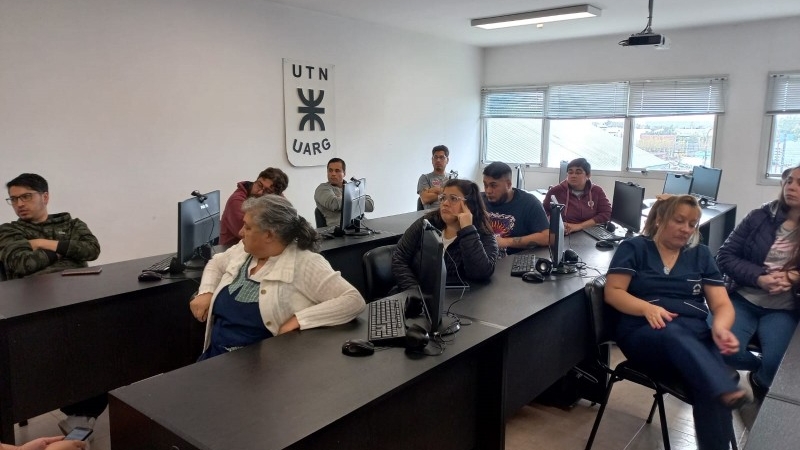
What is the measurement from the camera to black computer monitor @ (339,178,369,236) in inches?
149

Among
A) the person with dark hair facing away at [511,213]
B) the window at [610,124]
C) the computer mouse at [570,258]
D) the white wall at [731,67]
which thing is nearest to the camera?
the computer mouse at [570,258]

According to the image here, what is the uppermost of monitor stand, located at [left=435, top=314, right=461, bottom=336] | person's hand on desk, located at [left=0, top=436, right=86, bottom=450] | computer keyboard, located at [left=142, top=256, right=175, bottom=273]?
monitor stand, located at [left=435, top=314, right=461, bottom=336]

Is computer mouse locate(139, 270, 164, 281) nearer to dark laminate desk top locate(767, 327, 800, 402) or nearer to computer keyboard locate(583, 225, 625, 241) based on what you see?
dark laminate desk top locate(767, 327, 800, 402)

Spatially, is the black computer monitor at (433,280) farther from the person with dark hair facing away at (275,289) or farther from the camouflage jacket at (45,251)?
the camouflage jacket at (45,251)

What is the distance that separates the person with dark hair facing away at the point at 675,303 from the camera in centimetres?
210

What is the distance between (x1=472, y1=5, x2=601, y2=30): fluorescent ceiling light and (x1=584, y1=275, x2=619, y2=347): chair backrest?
364cm

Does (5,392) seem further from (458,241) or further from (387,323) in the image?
(458,241)

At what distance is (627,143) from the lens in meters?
6.95

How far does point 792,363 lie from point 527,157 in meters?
6.35

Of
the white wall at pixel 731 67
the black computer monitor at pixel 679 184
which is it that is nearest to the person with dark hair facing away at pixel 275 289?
the black computer monitor at pixel 679 184

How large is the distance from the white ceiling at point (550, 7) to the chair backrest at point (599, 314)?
355cm

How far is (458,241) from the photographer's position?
2.56m

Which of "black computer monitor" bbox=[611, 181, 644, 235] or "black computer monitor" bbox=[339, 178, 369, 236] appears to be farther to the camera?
"black computer monitor" bbox=[339, 178, 369, 236]

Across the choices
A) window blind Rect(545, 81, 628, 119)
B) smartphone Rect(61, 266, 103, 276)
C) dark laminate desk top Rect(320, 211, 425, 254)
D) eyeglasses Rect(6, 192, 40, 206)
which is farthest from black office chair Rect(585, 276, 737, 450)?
window blind Rect(545, 81, 628, 119)
